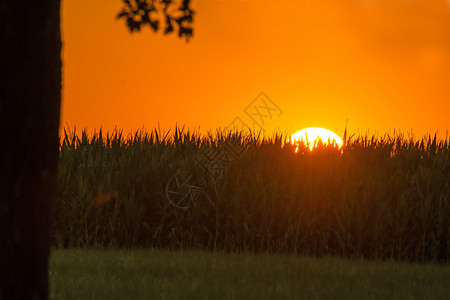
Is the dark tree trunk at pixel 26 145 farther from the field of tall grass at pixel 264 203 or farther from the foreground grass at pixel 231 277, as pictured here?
the field of tall grass at pixel 264 203

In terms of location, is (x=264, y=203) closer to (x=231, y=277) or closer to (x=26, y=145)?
(x=231, y=277)

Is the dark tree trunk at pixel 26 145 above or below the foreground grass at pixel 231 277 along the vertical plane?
above

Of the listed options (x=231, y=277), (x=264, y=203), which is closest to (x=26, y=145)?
(x=231, y=277)

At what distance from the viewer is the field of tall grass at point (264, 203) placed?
13.0 metres

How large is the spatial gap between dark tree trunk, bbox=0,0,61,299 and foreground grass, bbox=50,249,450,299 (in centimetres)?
232

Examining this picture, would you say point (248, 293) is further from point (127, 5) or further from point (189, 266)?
point (127, 5)

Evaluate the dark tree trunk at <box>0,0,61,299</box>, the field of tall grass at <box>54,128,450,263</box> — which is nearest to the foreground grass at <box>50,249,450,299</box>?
the field of tall grass at <box>54,128,450,263</box>

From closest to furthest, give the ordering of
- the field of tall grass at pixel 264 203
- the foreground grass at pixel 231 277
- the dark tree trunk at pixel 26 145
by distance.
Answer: the dark tree trunk at pixel 26 145 → the foreground grass at pixel 231 277 → the field of tall grass at pixel 264 203

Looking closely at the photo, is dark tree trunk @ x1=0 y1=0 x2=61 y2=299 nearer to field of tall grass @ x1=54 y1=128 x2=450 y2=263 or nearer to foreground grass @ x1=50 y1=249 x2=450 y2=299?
foreground grass @ x1=50 y1=249 x2=450 y2=299

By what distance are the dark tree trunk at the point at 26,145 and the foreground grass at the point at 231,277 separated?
2319mm

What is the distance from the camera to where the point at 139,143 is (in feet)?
49.8

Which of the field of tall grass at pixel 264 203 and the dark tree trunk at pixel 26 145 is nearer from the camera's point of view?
the dark tree trunk at pixel 26 145

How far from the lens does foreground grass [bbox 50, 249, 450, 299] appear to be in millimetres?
8516

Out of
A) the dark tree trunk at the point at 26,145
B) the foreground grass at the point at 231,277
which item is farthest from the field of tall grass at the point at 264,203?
the dark tree trunk at the point at 26,145
